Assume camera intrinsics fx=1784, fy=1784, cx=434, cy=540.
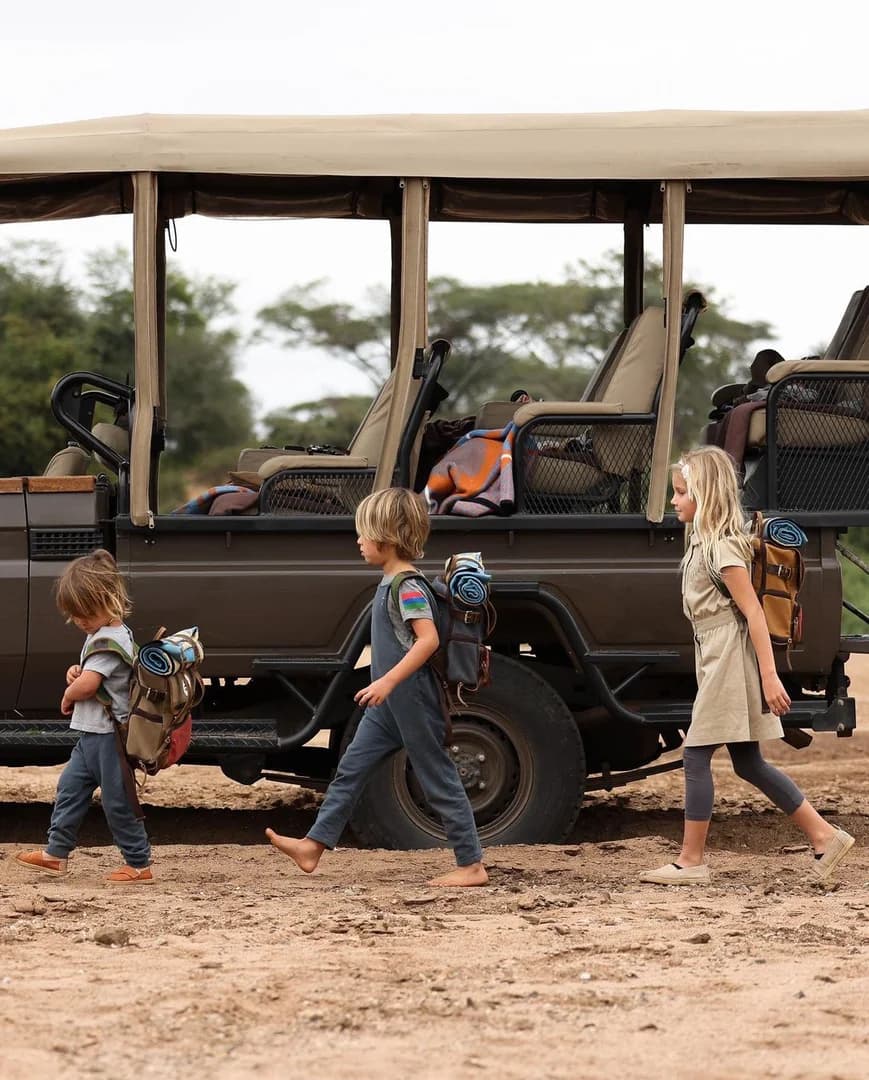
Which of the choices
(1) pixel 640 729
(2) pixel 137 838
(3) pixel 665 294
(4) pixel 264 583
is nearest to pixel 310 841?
(2) pixel 137 838

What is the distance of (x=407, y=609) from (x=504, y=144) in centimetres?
194

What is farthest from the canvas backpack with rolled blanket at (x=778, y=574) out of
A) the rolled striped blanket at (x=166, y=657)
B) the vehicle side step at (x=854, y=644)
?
the rolled striped blanket at (x=166, y=657)

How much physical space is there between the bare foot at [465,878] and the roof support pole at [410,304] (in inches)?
61.5

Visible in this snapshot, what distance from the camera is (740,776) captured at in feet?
19.9

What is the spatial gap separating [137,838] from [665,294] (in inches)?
112

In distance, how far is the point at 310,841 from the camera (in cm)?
598

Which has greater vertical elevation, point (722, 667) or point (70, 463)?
point (70, 463)

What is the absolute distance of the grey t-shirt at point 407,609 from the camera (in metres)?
5.80

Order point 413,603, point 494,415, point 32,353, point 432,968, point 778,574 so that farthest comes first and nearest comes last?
point 32,353 < point 494,415 < point 778,574 < point 413,603 < point 432,968

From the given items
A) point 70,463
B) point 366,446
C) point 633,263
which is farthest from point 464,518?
point 633,263

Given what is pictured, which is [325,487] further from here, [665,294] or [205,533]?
[665,294]

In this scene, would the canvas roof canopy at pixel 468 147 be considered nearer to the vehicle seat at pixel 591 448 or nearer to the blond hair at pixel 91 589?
the vehicle seat at pixel 591 448

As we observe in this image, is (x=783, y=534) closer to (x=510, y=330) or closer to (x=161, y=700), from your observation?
(x=161, y=700)

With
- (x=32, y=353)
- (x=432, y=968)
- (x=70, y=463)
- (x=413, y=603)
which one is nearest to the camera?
(x=432, y=968)
